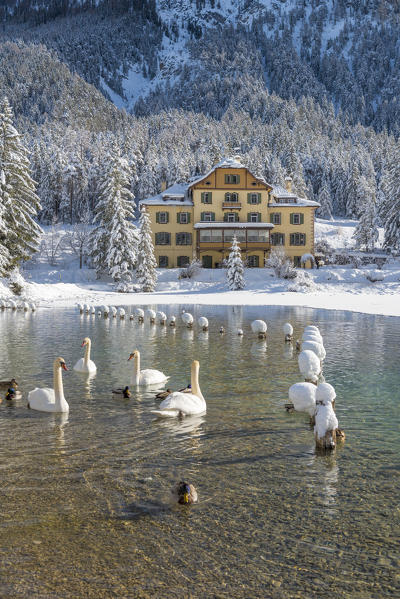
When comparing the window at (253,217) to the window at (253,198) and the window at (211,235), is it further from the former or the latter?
the window at (211,235)

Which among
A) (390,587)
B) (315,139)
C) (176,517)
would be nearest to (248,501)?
(176,517)

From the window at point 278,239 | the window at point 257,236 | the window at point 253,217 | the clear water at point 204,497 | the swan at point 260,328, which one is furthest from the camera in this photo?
the window at point 278,239

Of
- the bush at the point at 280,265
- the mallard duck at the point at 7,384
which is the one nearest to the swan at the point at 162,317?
the mallard duck at the point at 7,384

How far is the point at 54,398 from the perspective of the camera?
12.1m

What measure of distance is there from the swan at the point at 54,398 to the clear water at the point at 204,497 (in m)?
0.26

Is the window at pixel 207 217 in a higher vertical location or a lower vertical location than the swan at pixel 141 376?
higher

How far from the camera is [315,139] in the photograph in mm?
152000

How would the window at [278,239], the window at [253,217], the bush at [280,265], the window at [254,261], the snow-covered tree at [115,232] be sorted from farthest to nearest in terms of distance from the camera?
the window at [278,239] → the window at [253,217] → the window at [254,261] → the snow-covered tree at [115,232] → the bush at [280,265]

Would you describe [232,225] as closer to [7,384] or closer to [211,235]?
[211,235]

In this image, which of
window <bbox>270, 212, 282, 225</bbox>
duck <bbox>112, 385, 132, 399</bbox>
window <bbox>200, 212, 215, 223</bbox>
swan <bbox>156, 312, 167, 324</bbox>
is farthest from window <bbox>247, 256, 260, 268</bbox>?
duck <bbox>112, 385, 132, 399</bbox>

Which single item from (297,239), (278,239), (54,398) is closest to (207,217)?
(278,239)

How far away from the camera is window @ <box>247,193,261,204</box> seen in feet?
227

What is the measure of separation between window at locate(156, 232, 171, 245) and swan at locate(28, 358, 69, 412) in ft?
189

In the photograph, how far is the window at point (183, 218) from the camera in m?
69.4
